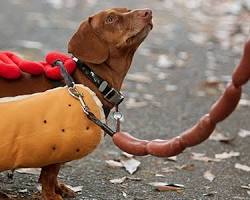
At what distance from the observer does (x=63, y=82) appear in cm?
382

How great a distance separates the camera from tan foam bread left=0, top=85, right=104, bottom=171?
355 centimetres

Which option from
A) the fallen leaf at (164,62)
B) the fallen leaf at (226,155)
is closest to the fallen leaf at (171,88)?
the fallen leaf at (164,62)

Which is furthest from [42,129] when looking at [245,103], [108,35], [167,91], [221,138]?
[167,91]

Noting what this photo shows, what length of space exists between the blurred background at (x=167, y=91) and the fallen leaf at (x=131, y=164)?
0.5 inches

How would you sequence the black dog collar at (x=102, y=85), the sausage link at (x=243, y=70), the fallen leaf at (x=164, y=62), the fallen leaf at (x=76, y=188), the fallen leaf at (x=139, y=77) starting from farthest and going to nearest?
the fallen leaf at (x=164, y=62)
the fallen leaf at (x=139, y=77)
the fallen leaf at (x=76, y=188)
the black dog collar at (x=102, y=85)
the sausage link at (x=243, y=70)

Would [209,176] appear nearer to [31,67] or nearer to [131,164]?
[131,164]

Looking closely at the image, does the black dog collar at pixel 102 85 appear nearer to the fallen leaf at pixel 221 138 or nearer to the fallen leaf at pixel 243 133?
the fallen leaf at pixel 221 138

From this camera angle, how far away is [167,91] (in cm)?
729

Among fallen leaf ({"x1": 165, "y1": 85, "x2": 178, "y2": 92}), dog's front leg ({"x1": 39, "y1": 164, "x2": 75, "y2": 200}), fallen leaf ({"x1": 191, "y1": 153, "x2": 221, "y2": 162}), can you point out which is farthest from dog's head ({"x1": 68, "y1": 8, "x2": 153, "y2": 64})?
fallen leaf ({"x1": 165, "y1": 85, "x2": 178, "y2": 92})

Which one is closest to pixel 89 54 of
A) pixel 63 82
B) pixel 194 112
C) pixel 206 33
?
pixel 63 82

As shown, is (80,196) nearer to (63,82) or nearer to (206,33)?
(63,82)

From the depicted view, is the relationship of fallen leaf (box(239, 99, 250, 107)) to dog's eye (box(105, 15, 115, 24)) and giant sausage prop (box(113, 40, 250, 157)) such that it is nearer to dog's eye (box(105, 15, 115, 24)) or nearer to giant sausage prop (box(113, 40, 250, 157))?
dog's eye (box(105, 15, 115, 24))

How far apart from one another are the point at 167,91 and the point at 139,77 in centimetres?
60

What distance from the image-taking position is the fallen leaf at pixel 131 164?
15.8 ft
